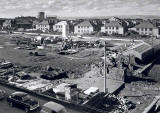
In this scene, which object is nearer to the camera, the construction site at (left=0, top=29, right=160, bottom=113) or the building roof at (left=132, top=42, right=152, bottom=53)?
the construction site at (left=0, top=29, right=160, bottom=113)

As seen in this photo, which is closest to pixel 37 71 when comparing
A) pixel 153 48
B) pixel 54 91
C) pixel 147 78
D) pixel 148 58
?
pixel 54 91

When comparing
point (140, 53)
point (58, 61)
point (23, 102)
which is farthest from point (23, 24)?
point (23, 102)

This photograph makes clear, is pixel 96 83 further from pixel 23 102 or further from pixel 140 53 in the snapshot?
pixel 140 53

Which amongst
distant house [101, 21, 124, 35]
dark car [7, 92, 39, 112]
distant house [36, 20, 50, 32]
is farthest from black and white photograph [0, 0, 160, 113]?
distant house [36, 20, 50, 32]

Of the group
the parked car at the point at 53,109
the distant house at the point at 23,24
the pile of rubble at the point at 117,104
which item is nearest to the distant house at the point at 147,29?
the distant house at the point at 23,24

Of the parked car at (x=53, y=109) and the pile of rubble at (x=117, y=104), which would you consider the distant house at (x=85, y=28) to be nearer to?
the pile of rubble at (x=117, y=104)

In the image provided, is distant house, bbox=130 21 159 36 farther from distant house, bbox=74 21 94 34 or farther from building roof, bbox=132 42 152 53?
building roof, bbox=132 42 152 53
